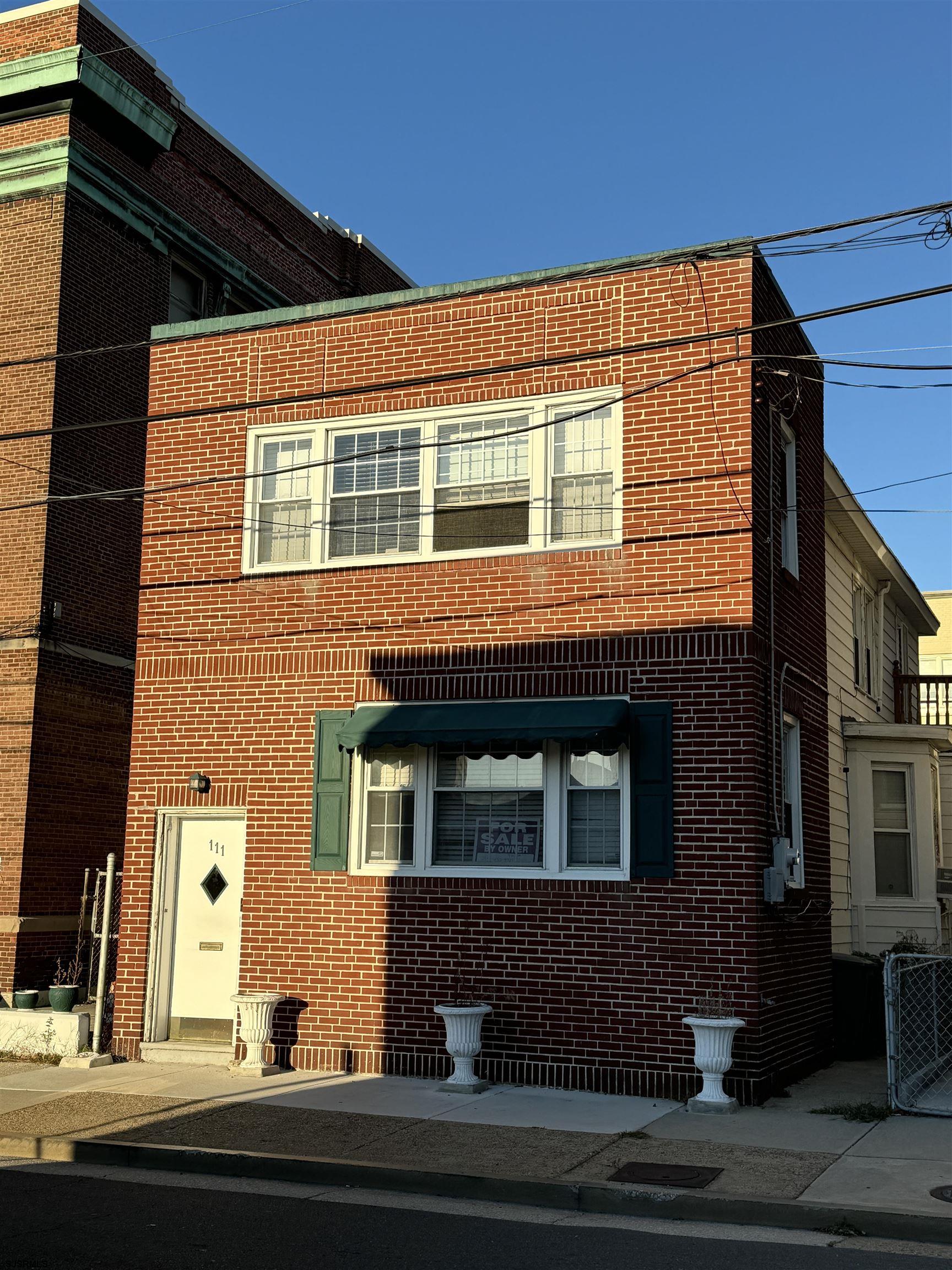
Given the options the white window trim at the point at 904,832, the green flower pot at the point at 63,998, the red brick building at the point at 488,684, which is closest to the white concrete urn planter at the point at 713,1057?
the red brick building at the point at 488,684

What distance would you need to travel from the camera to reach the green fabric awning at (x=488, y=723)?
469 inches

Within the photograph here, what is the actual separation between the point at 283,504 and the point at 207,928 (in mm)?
4503

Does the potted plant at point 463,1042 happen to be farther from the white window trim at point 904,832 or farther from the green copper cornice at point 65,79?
the green copper cornice at point 65,79

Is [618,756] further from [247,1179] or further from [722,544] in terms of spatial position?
[247,1179]

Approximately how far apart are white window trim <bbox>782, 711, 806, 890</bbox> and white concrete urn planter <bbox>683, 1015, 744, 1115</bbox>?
299 cm

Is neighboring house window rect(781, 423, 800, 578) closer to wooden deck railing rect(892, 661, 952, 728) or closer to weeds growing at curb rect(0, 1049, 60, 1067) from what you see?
weeds growing at curb rect(0, 1049, 60, 1067)

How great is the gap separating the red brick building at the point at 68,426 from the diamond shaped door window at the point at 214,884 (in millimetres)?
3839

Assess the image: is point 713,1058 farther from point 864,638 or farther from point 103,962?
point 864,638

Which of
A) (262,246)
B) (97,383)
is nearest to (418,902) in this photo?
(97,383)

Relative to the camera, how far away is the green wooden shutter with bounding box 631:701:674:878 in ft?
38.7

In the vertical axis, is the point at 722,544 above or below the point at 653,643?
above

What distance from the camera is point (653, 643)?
1225 cm

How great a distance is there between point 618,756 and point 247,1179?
5.04m

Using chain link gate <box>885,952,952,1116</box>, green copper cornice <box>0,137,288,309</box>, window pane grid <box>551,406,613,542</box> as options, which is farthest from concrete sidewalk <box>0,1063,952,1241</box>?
green copper cornice <box>0,137,288,309</box>
